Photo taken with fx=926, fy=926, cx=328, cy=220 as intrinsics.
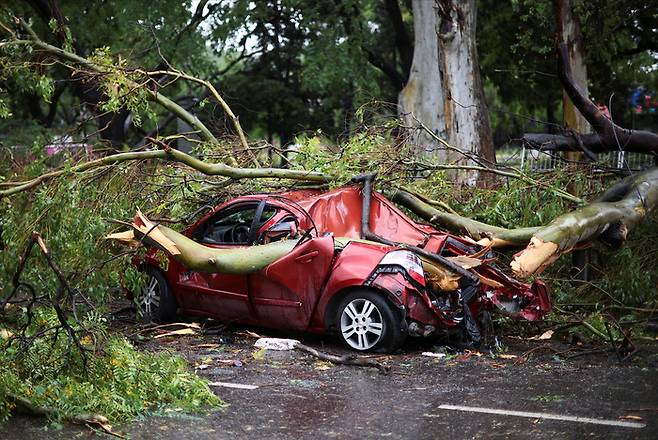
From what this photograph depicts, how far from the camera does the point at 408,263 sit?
28.6 feet

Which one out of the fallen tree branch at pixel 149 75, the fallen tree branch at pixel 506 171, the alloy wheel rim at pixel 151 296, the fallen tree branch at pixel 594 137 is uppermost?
the fallen tree branch at pixel 149 75

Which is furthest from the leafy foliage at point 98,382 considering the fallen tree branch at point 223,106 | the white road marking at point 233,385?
the fallen tree branch at point 223,106

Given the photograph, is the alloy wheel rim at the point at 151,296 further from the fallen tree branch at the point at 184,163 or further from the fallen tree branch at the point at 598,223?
the fallen tree branch at the point at 598,223

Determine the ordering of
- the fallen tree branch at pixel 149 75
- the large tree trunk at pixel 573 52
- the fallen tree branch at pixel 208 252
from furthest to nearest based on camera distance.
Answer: the large tree trunk at pixel 573 52 → the fallen tree branch at pixel 149 75 → the fallen tree branch at pixel 208 252

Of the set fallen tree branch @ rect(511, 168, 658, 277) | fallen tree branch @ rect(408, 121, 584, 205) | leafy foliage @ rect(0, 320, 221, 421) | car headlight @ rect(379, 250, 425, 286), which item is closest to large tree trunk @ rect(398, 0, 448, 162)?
fallen tree branch @ rect(408, 121, 584, 205)

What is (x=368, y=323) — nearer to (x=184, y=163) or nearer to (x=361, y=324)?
(x=361, y=324)

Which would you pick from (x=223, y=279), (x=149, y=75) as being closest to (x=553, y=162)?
(x=223, y=279)

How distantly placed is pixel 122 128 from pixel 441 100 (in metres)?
7.87

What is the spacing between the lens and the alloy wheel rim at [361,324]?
8719mm

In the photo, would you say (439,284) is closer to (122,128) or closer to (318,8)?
(122,128)

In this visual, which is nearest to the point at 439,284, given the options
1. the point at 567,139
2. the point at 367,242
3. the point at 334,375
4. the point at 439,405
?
the point at 367,242

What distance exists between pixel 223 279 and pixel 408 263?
2078 millimetres

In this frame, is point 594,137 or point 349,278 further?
point 594,137

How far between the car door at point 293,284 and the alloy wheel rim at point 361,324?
396 millimetres
